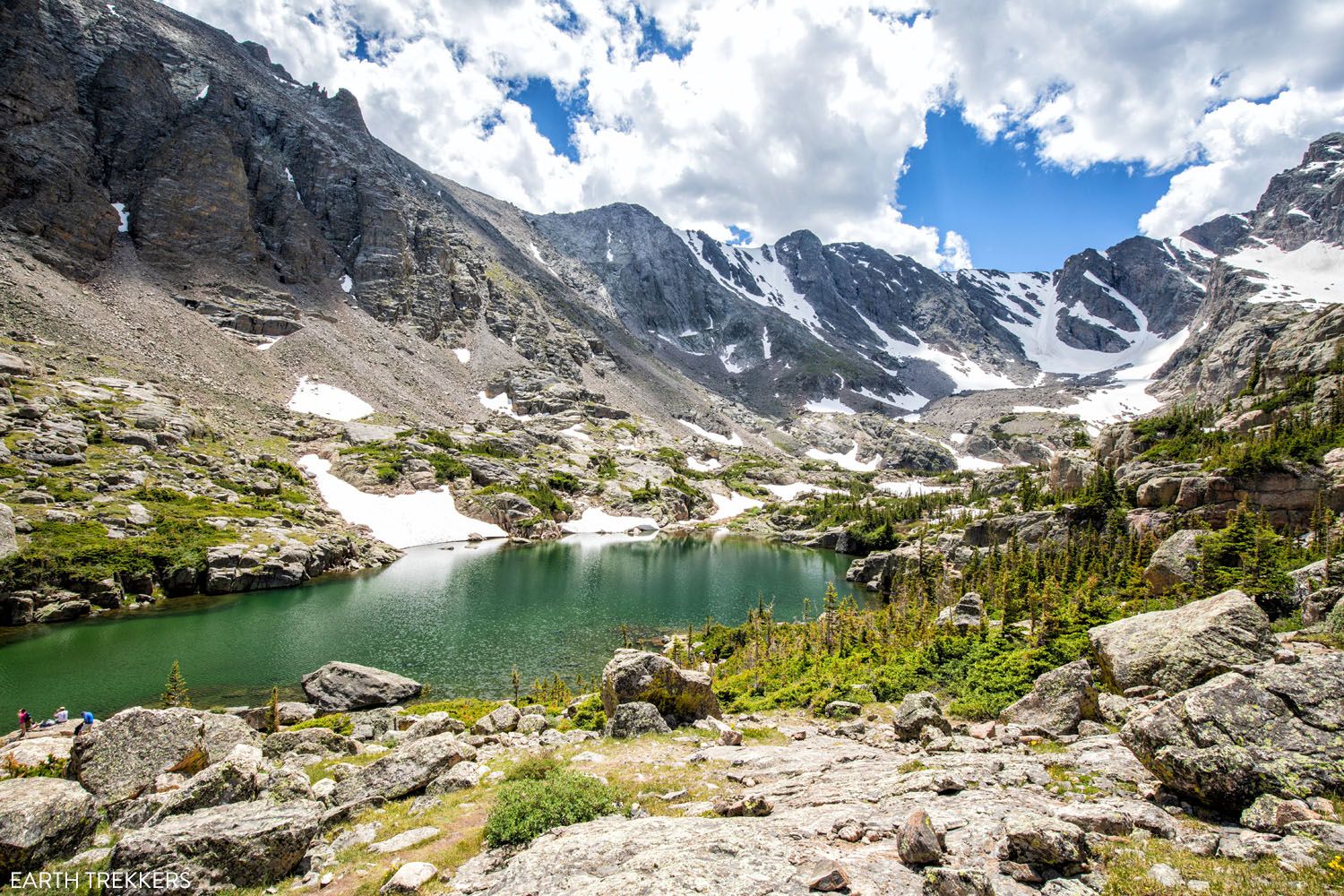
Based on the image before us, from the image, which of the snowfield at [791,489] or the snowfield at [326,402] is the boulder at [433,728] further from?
the snowfield at [791,489]

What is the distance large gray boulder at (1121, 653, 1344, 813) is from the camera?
25.2 ft

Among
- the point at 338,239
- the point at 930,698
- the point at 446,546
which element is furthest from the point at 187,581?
the point at 338,239

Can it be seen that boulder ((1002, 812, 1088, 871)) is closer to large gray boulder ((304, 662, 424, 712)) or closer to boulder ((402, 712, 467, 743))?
boulder ((402, 712, 467, 743))

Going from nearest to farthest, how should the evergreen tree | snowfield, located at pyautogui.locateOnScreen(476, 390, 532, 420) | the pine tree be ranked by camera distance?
the evergreen tree
the pine tree
snowfield, located at pyautogui.locateOnScreen(476, 390, 532, 420)

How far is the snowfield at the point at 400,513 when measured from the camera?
8506 centimetres

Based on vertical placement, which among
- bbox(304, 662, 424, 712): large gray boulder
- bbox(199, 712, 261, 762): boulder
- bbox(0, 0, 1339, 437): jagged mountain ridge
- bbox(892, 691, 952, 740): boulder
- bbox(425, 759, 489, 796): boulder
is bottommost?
bbox(304, 662, 424, 712): large gray boulder

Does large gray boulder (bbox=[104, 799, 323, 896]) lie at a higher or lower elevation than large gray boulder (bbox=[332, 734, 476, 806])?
higher

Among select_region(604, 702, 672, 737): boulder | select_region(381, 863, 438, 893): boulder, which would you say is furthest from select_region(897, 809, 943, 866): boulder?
select_region(604, 702, 672, 737): boulder

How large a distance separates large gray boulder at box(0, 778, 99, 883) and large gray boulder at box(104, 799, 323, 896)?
1.54m

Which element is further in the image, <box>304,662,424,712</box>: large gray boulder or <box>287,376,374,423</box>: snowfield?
<box>287,376,374,423</box>: snowfield

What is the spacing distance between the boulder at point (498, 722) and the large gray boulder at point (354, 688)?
1193 cm

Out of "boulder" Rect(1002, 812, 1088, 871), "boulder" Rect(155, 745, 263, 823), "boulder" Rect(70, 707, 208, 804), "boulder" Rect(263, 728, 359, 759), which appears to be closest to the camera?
"boulder" Rect(1002, 812, 1088, 871)

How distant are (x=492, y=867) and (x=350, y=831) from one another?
418cm

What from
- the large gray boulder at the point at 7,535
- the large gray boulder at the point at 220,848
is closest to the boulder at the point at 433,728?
the large gray boulder at the point at 220,848
